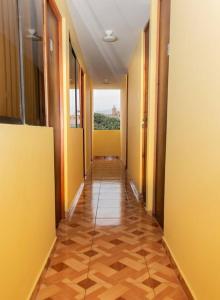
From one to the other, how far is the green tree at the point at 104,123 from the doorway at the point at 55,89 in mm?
6657

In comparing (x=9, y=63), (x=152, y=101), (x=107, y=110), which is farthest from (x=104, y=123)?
A: (x=9, y=63)

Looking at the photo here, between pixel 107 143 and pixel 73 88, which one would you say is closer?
pixel 73 88

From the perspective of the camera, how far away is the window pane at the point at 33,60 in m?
1.66

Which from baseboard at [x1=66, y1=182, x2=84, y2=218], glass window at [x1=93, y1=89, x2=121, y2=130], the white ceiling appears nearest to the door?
baseboard at [x1=66, y1=182, x2=84, y2=218]

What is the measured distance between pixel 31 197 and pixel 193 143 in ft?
3.46

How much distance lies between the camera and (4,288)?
1.17 metres

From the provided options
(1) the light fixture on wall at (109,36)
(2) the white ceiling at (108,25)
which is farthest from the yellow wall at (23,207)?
(1) the light fixture on wall at (109,36)

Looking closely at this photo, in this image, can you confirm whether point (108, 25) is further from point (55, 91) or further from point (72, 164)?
point (72, 164)

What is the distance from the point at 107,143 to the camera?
31.2 feet

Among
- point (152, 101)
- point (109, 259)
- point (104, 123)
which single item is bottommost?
point (109, 259)

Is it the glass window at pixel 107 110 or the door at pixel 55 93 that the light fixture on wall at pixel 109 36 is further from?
the glass window at pixel 107 110

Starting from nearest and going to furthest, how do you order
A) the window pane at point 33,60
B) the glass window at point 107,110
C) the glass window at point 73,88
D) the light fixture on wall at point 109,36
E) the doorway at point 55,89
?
the window pane at point 33,60
the doorway at point 55,89
the glass window at point 73,88
the light fixture on wall at point 109,36
the glass window at point 107,110

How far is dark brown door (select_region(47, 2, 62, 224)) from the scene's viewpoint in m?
2.52

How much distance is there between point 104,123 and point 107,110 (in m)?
0.51
